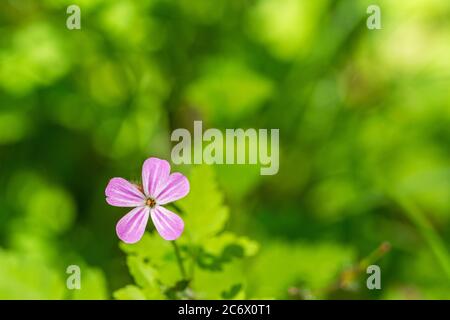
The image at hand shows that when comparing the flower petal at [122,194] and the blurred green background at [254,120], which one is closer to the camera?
the flower petal at [122,194]

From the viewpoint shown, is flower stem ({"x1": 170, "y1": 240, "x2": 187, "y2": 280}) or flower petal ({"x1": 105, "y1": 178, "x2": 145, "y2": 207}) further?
flower stem ({"x1": 170, "y1": 240, "x2": 187, "y2": 280})

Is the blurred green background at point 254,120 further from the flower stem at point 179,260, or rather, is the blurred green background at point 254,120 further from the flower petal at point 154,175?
the flower petal at point 154,175

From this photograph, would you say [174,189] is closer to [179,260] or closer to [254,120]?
[179,260]

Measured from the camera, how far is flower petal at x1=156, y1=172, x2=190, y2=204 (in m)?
1.11

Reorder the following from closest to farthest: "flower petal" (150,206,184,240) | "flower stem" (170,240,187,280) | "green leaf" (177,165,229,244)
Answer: "flower petal" (150,206,184,240), "flower stem" (170,240,187,280), "green leaf" (177,165,229,244)

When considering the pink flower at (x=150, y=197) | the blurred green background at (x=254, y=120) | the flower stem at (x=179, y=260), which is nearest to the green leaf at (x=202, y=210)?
the flower stem at (x=179, y=260)

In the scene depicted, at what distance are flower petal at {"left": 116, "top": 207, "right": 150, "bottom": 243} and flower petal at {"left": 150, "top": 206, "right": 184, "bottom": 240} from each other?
0.06ft

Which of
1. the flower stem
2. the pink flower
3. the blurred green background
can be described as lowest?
the flower stem

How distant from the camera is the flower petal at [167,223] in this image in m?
1.08

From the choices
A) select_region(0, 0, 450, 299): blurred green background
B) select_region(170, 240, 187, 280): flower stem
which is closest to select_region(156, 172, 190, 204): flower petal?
select_region(170, 240, 187, 280): flower stem

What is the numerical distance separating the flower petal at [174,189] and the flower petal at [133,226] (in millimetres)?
38

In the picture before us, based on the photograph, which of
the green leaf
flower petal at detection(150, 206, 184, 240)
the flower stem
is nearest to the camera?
flower petal at detection(150, 206, 184, 240)

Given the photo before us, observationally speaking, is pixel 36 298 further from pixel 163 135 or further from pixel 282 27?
pixel 282 27

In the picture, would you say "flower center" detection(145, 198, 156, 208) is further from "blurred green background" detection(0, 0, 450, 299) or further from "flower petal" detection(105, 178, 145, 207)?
"blurred green background" detection(0, 0, 450, 299)
